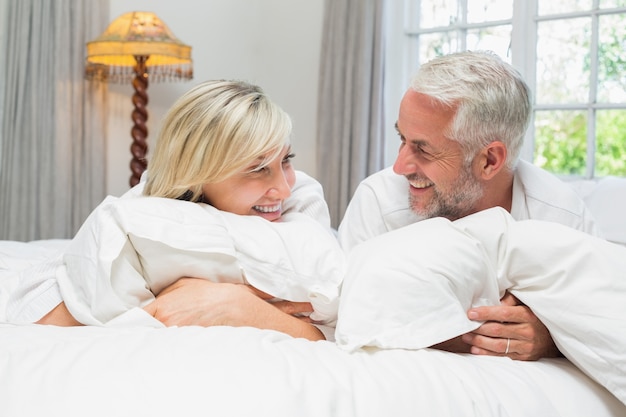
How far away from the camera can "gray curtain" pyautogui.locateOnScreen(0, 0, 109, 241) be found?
4008mm

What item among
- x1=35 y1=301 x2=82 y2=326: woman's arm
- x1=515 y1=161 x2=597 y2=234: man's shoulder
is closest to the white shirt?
x1=515 y1=161 x2=597 y2=234: man's shoulder

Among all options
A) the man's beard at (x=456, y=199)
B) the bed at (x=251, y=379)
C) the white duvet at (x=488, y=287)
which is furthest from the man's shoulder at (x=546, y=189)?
the bed at (x=251, y=379)

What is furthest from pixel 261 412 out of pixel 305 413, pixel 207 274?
pixel 207 274

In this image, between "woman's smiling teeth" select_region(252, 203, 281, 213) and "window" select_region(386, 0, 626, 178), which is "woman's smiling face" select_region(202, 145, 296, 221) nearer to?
"woman's smiling teeth" select_region(252, 203, 281, 213)

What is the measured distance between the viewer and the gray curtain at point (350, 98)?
4383mm

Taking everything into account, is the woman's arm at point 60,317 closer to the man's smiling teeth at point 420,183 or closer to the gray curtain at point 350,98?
the man's smiling teeth at point 420,183

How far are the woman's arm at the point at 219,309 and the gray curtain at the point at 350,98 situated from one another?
2963 millimetres

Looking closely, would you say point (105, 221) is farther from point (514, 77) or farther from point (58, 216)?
point (58, 216)

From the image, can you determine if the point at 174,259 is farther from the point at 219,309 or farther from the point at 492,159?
the point at 492,159

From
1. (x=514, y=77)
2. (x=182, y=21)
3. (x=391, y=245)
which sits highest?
(x=182, y=21)

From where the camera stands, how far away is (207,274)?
1503 millimetres

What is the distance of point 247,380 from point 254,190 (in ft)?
2.39

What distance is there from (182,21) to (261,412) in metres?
4.08

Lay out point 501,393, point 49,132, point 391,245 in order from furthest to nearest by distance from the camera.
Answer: point 49,132
point 391,245
point 501,393
